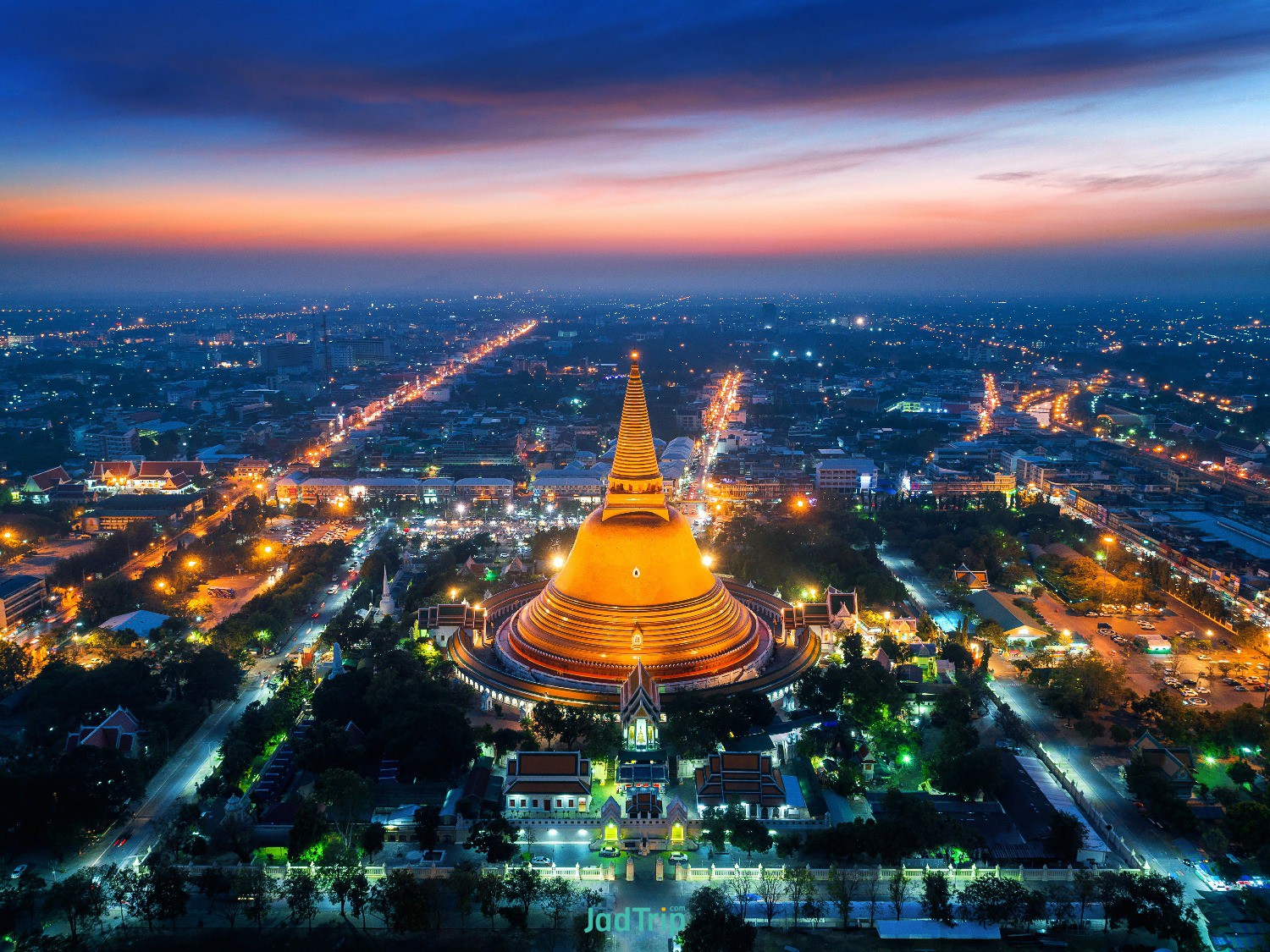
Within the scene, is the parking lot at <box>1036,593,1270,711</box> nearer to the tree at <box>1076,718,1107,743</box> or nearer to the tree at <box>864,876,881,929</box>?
the tree at <box>1076,718,1107,743</box>

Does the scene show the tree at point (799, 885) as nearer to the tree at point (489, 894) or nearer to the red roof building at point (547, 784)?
the red roof building at point (547, 784)

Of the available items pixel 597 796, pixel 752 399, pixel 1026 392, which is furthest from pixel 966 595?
pixel 1026 392

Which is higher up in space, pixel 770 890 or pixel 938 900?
pixel 938 900

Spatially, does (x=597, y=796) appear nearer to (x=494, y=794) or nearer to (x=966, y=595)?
(x=494, y=794)

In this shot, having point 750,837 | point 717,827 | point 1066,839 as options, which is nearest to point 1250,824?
point 1066,839

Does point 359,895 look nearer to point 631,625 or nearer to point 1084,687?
point 631,625

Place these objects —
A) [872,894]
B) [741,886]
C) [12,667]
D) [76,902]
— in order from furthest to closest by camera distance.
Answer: [12,667] < [741,886] < [872,894] < [76,902]
